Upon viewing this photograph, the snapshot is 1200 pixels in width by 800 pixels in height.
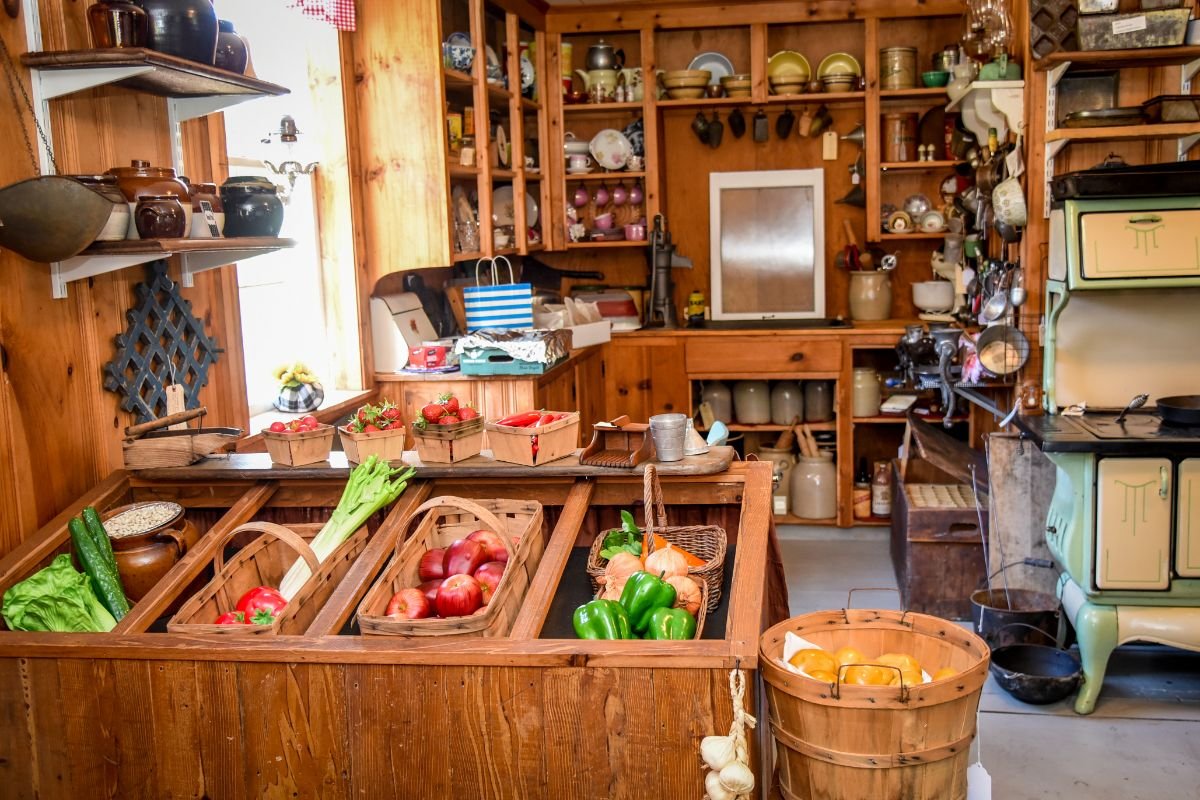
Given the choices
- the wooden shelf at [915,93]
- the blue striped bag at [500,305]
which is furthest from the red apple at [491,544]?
the wooden shelf at [915,93]

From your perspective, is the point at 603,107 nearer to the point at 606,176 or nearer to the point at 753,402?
the point at 606,176

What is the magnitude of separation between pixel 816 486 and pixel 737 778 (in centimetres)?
402

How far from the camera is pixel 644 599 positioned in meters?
2.29

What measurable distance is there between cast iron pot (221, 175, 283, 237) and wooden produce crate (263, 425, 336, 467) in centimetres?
54

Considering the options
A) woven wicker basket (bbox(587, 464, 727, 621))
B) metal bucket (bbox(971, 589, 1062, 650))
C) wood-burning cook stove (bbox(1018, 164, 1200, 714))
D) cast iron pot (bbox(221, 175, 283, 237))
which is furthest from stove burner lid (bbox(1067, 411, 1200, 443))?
cast iron pot (bbox(221, 175, 283, 237))

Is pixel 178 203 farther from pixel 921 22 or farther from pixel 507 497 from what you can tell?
pixel 921 22

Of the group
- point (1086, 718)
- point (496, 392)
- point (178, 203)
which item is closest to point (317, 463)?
point (178, 203)

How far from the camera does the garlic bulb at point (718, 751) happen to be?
191 cm

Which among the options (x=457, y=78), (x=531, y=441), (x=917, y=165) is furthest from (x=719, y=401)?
(x=531, y=441)

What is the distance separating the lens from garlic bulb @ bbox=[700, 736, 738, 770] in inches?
75.3

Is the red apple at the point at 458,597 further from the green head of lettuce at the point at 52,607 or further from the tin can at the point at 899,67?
the tin can at the point at 899,67

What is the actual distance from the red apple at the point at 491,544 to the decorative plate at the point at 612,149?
3.72 m

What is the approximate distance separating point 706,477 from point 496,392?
176cm

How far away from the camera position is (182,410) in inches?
126
